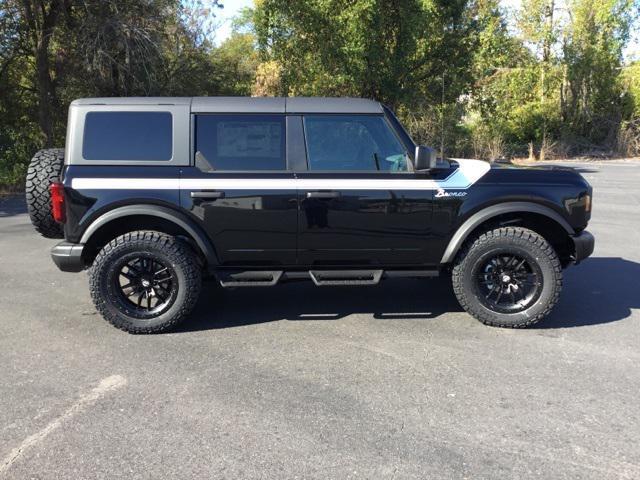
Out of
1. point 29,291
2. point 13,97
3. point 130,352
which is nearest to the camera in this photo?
point 130,352

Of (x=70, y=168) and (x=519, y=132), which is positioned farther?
(x=519, y=132)

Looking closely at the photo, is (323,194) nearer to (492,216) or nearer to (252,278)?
(252,278)

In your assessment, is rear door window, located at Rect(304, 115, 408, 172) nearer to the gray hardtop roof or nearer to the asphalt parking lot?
the gray hardtop roof

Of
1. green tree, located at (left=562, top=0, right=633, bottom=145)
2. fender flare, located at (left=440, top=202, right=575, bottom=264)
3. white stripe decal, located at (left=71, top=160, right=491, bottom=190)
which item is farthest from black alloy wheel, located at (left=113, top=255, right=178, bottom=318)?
green tree, located at (left=562, top=0, right=633, bottom=145)

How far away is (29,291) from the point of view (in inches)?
218

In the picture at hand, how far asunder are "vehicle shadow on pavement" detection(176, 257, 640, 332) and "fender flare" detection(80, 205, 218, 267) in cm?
84

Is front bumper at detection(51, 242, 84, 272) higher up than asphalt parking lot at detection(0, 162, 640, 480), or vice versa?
front bumper at detection(51, 242, 84, 272)

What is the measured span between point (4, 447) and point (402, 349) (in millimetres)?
2627

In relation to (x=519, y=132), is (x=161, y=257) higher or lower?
lower

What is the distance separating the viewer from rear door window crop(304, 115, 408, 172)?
4.40m

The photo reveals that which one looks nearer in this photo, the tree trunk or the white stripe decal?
the white stripe decal

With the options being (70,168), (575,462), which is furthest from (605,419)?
(70,168)

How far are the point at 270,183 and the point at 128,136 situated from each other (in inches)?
48.2

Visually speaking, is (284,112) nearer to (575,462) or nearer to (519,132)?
(575,462)
